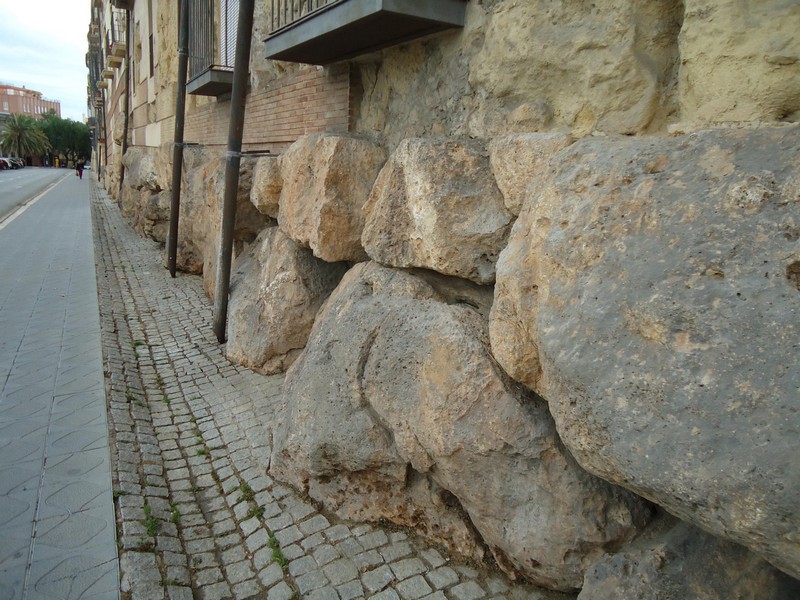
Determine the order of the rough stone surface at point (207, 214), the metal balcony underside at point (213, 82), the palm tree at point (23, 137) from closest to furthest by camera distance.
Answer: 1. the rough stone surface at point (207, 214)
2. the metal balcony underside at point (213, 82)
3. the palm tree at point (23, 137)

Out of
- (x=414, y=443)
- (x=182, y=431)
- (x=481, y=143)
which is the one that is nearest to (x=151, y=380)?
(x=182, y=431)

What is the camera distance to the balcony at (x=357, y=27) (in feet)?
11.4

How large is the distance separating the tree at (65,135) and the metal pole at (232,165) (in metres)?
78.6

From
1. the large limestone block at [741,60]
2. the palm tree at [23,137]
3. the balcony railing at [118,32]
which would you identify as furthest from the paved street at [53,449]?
the palm tree at [23,137]

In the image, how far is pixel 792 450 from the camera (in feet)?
5.24

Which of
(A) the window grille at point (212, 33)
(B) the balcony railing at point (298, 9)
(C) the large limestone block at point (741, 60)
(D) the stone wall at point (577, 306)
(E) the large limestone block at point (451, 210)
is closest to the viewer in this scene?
(D) the stone wall at point (577, 306)

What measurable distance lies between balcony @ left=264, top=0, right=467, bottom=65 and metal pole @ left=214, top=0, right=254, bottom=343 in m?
0.86

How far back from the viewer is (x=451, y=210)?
10.6 feet

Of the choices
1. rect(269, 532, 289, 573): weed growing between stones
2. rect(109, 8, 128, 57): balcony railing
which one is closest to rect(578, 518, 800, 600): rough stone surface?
rect(269, 532, 289, 573): weed growing between stones

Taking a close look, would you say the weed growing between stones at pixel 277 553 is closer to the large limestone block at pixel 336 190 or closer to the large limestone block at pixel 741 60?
the large limestone block at pixel 336 190

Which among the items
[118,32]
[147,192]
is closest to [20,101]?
[118,32]

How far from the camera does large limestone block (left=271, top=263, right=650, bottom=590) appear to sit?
2547 mm

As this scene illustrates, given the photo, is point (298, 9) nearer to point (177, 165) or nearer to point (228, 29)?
point (228, 29)

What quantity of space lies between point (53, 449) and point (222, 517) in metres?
1.29
